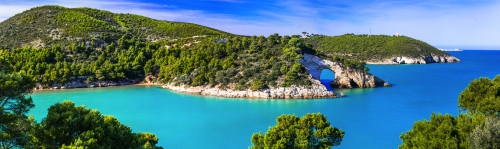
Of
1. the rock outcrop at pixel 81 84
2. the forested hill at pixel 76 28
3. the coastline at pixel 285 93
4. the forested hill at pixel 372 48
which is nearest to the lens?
the coastline at pixel 285 93

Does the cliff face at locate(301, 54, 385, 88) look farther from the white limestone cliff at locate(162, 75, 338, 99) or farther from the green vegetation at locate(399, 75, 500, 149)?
the green vegetation at locate(399, 75, 500, 149)

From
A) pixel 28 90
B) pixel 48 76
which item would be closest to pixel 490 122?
pixel 28 90

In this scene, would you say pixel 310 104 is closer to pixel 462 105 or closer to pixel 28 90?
pixel 462 105

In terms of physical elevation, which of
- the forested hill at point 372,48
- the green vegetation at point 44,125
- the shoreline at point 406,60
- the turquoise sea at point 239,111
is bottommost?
the turquoise sea at point 239,111

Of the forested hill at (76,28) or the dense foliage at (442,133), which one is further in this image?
the forested hill at (76,28)

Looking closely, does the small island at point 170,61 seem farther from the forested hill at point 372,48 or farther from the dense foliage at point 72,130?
the forested hill at point 372,48

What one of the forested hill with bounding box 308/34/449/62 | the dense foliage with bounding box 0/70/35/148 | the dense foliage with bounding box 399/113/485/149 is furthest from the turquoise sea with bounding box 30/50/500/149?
the forested hill with bounding box 308/34/449/62

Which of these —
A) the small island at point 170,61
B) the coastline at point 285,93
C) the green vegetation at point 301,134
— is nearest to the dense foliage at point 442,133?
the green vegetation at point 301,134

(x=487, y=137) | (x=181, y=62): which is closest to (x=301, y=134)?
(x=487, y=137)
